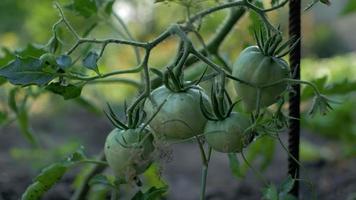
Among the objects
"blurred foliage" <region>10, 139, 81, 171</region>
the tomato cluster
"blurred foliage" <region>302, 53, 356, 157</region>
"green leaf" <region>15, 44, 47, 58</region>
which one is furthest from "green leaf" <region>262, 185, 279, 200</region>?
"blurred foliage" <region>302, 53, 356, 157</region>

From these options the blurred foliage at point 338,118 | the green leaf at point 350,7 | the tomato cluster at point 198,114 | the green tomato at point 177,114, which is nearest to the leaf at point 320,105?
the tomato cluster at point 198,114

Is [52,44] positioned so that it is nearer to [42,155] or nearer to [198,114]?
[198,114]

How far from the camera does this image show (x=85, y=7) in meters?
1.34

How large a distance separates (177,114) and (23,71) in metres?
0.25

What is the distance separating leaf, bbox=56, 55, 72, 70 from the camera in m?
1.01

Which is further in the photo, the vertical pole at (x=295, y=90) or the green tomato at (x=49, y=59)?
the vertical pole at (x=295, y=90)

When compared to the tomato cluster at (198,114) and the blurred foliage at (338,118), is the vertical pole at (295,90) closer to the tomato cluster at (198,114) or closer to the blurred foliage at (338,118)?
the tomato cluster at (198,114)

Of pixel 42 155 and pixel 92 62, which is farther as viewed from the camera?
pixel 42 155

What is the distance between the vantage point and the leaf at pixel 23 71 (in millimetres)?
1003

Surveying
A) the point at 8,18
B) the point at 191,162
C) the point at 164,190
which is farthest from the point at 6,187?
the point at 8,18

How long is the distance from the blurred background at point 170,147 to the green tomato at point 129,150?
0.10ft

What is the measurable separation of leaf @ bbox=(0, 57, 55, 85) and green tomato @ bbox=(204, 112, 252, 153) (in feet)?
0.87

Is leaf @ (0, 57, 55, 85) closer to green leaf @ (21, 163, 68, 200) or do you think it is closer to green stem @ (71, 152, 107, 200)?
green leaf @ (21, 163, 68, 200)

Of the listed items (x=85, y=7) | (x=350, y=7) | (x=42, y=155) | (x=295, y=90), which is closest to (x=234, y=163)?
(x=295, y=90)
